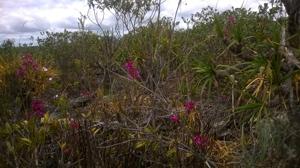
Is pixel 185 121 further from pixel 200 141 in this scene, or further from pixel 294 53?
pixel 294 53

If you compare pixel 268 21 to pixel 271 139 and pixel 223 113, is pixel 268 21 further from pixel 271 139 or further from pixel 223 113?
pixel 271 139

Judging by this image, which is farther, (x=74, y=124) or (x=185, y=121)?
(x=185, y=121)

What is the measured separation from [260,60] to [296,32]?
2.27 ft

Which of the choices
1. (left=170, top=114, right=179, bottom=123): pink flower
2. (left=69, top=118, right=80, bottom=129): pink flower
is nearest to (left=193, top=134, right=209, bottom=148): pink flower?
(left=170, top=114, right=179, bottom=123): pink flower

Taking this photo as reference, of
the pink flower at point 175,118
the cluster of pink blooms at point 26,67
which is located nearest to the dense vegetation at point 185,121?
the pink flower at point 175,118

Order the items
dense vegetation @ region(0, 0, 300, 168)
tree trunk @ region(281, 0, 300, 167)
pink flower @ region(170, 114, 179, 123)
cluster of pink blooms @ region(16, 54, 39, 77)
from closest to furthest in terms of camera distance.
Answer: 1. tree trunk @ region(281, 0, 300, 167)
2. dense vegetation @ region(0, 0, 300, 168)
3. pink flower @ region(170, 114, 179, 123)
4. cluster of pink blooms @ region(16, 54, 39, 77)

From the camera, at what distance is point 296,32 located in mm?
5320

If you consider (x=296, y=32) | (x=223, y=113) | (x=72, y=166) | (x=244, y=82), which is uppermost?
(x=296, y=32)

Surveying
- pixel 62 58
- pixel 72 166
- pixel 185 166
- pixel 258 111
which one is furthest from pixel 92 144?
pixel 62 58

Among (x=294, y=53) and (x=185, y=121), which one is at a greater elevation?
(x=294, y=53)

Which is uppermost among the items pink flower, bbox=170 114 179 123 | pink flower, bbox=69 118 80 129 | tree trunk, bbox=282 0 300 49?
tree trunk, bbox=282 0 300 49

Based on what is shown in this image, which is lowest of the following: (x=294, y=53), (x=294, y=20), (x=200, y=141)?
(x=200, y=141)

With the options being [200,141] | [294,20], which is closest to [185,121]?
[200,141]

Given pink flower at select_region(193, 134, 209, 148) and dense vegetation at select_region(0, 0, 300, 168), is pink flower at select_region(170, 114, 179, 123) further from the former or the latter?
pink flower at select_region(193, 134, 209, 148)
